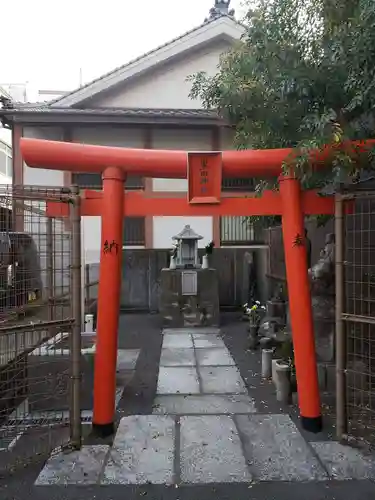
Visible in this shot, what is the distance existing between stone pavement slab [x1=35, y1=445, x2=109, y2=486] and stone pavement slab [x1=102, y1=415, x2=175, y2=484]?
11cm

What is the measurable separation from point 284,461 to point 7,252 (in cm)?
410

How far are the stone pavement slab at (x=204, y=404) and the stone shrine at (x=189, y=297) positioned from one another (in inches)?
196

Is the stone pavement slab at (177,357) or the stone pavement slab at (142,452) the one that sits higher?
the stone pavement slab at (142,452)

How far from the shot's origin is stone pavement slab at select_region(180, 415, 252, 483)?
3.72 m

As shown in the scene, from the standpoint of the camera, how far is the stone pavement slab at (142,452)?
3.71 metres

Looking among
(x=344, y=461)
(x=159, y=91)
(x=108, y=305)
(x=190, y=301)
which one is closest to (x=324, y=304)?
(x=344, y=461)

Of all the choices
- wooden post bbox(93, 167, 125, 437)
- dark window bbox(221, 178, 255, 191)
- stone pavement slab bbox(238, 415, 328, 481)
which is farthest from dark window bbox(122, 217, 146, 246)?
stone pavement slab bbox(238, 415, 328, 481)

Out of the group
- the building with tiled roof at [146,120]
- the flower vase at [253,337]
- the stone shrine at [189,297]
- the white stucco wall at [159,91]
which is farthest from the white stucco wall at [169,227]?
the flower vase at [253,337]

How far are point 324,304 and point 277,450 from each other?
8.82 feet

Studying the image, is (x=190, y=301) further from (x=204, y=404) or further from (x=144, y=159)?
(x=144, y=159)

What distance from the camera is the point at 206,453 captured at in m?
4.14

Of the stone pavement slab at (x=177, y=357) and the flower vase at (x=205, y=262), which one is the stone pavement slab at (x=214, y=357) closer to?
the stone pavement slab at (x=177, y=357)

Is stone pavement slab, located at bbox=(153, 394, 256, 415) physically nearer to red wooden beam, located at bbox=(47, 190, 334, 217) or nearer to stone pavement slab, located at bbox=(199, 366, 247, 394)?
stone pavement slab, located at bbox=(199, 366, 247, 394)

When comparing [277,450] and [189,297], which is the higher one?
[189,297]
